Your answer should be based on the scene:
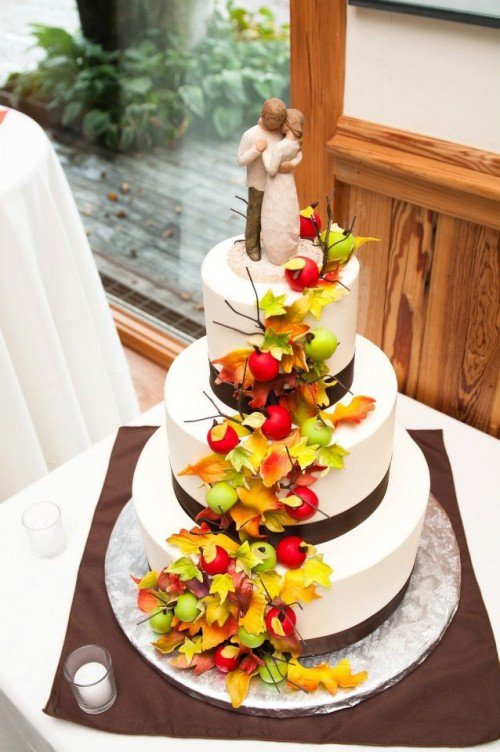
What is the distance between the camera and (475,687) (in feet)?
3.97

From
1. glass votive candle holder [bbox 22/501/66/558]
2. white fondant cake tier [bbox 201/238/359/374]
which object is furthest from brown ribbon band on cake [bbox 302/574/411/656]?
glass votive candle holder [bbox 22/501/66/558]

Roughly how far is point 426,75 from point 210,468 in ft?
2.76

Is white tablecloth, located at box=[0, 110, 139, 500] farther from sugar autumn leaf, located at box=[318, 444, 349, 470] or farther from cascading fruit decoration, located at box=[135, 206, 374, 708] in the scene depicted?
sugar autumn leaf, located at box=[318, 444, 349, 470]

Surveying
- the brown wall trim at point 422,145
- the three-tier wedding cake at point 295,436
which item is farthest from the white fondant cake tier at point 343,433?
the brown wall trim at point 422,145

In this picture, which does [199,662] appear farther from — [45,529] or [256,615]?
[45,529]

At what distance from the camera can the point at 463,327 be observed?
64.7 inches

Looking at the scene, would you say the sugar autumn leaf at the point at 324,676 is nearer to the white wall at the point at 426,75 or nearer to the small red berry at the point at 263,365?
the small red berry at the point at 263,365

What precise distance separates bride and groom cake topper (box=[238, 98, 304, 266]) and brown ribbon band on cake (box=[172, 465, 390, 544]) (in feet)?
1.27

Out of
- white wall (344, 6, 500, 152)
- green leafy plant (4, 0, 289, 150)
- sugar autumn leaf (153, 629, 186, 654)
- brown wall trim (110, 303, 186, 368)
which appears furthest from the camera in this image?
brown wall trim (110, 303, 186, 368)

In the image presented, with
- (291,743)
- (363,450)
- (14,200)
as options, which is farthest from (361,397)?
(14,200)

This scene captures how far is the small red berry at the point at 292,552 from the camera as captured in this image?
112cm

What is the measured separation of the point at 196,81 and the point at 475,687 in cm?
191

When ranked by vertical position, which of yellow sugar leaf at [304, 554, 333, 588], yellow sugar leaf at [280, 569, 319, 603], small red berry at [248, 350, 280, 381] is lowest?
yellow sugar leaf at [280, 569, 319, 603]

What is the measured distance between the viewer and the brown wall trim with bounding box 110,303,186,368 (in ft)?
9.43
